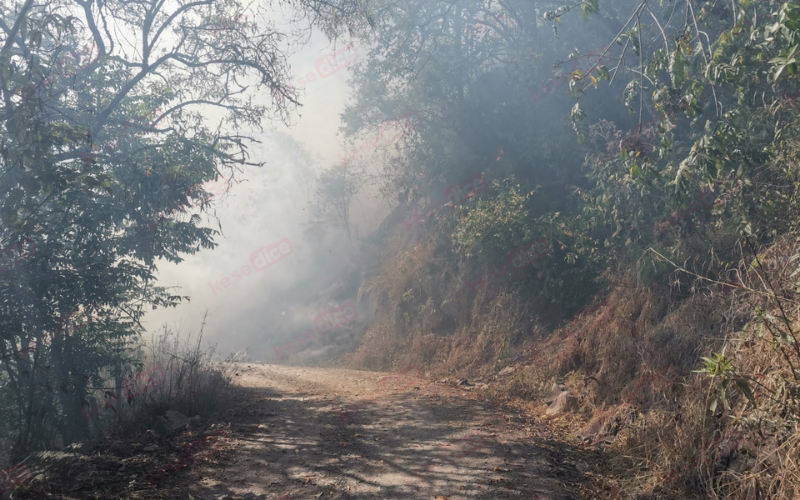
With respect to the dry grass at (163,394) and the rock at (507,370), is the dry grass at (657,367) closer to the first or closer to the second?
the rock at (507,370)

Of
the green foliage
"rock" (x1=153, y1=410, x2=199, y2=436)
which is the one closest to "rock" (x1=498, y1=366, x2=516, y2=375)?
the green foliage

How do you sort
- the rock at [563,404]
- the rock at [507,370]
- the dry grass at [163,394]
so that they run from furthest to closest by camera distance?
1. the rock at [507,370]
2. the rock at [563,404]
3. the dry grass at [163,394]

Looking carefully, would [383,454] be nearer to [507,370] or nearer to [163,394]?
[163,394]

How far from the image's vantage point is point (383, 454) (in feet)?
19.5

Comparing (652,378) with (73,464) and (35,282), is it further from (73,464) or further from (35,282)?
(35,282)

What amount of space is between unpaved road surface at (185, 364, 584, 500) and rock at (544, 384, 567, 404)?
2.76ft

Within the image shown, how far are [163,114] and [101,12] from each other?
2282 millimetres

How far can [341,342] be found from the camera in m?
23.3

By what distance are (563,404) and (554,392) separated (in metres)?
0.67

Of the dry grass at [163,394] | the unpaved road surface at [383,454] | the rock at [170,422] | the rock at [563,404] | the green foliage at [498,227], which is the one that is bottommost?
the rock at [563,404]

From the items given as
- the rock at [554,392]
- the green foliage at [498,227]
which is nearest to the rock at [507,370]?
the rock at [554,392]

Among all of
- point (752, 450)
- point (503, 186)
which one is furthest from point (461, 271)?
point (752, 450)

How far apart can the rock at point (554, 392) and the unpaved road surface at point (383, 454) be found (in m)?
0.84

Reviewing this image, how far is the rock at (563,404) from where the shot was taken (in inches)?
317
